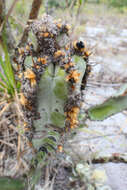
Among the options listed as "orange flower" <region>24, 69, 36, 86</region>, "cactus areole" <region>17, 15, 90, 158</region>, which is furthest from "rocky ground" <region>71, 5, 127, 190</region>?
"orange flower" <region>24, 69, 36, 86</region>

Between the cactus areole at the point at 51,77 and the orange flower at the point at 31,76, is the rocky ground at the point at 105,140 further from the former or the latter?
the orange flower at the point at 31,76

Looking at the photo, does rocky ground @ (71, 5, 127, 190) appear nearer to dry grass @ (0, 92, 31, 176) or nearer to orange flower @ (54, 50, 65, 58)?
orange flower @ (54, 50, 65, 58)

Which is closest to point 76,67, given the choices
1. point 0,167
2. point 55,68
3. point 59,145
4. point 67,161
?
point 55,68

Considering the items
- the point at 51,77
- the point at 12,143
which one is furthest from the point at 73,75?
the point at 12,143

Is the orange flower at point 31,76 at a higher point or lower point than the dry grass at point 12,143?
higher

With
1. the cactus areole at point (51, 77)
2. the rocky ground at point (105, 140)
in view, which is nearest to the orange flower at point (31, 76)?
the cactus areole at point (51, 77)

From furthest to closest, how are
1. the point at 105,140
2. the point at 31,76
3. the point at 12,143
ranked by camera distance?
the point at 105,140 → the point at 12,143 → the point at 31,76

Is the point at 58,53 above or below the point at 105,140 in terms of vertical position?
above

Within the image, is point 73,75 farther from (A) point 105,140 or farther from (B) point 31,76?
(A) point 105,140
